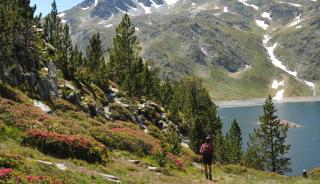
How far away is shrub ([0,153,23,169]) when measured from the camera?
18.4 m

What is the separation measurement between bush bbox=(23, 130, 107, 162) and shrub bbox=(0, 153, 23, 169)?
280 inches

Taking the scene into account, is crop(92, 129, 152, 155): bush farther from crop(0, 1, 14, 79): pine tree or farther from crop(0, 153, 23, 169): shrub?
crop(0, 153, 23, 169): shrub

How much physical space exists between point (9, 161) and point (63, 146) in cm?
860

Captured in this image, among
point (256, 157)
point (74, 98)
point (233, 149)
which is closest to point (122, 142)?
point (74, 98)

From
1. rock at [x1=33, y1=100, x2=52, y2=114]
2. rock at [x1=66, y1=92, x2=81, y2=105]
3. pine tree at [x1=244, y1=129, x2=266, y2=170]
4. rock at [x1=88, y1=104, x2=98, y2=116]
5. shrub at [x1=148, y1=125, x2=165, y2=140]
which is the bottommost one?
pine tree at [x1=244, y1=129, x2=266, y2=170]

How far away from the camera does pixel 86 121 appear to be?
148 ft

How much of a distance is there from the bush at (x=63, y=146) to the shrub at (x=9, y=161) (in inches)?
280

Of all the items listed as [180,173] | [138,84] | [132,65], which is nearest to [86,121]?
[180,173]

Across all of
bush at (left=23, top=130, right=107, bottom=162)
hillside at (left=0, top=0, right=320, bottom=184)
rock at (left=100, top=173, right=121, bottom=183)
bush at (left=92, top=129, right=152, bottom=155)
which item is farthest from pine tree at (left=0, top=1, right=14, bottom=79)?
→ rock at (left=100, top=173, right=121, bottom=183)

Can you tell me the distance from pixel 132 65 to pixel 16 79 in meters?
55.1

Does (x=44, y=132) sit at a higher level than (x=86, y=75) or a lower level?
lower

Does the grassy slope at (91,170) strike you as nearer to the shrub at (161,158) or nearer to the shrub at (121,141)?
the shrub at (161,158)

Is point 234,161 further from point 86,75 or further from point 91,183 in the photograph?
point 91,183

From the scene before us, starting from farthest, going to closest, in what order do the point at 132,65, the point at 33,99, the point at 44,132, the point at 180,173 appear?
the point at 132,65, the point at 33,99, the point at 180,173, the point at 44,132
